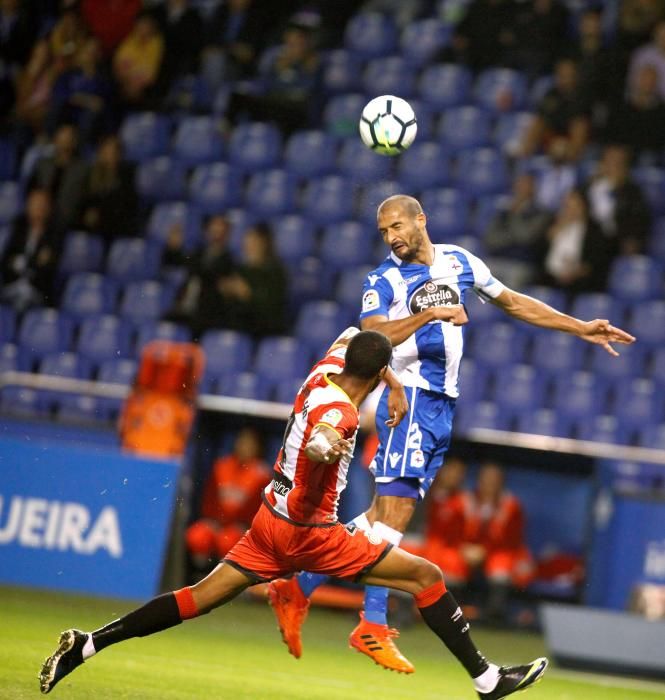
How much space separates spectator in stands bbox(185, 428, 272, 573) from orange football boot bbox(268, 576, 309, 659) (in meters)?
4.20

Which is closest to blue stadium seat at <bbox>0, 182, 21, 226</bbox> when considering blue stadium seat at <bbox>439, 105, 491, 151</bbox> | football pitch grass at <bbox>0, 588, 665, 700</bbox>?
blue stadium seat at <bbox>439, 105, 491, 151</bbox>

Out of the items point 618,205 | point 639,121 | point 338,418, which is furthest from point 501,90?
point 338,418

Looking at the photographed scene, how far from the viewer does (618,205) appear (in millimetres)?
13234

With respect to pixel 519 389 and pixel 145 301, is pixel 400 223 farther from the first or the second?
pixel 145 301

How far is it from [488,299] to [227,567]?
7.24 feet

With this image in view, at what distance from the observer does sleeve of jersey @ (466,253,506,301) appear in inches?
280

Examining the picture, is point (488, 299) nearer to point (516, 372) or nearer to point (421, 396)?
point (421, 396)

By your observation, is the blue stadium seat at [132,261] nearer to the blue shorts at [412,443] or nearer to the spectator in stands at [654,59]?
the spectator in stands at [654,59]

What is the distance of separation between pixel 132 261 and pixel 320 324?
2349 mm

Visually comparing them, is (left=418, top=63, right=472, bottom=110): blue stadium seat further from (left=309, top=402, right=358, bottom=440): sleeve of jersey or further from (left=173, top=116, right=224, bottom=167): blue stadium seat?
(left=309, top=402, right=358, bottom=440): sleeve of jersey

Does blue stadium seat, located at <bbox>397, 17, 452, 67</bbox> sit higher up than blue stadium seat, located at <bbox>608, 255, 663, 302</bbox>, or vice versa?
blue stadium seat, located at <bbox>397, 17, 452, 67</bbox>

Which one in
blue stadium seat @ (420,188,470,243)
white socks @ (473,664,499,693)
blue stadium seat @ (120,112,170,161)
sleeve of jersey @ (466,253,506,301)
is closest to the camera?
white socks @ (473,664,499,693)

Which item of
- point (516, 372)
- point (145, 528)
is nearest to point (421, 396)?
point (145, 528)

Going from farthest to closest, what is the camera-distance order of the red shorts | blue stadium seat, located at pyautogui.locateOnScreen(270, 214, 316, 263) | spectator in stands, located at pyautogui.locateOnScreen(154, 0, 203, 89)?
spectator in stands, located at pyautogui.locateOnScreen(154, 0, 203, 89)
blue stadium seat, located at pyautogui.locateOnScreen(270, 214, 316, 263)
the red shorts
